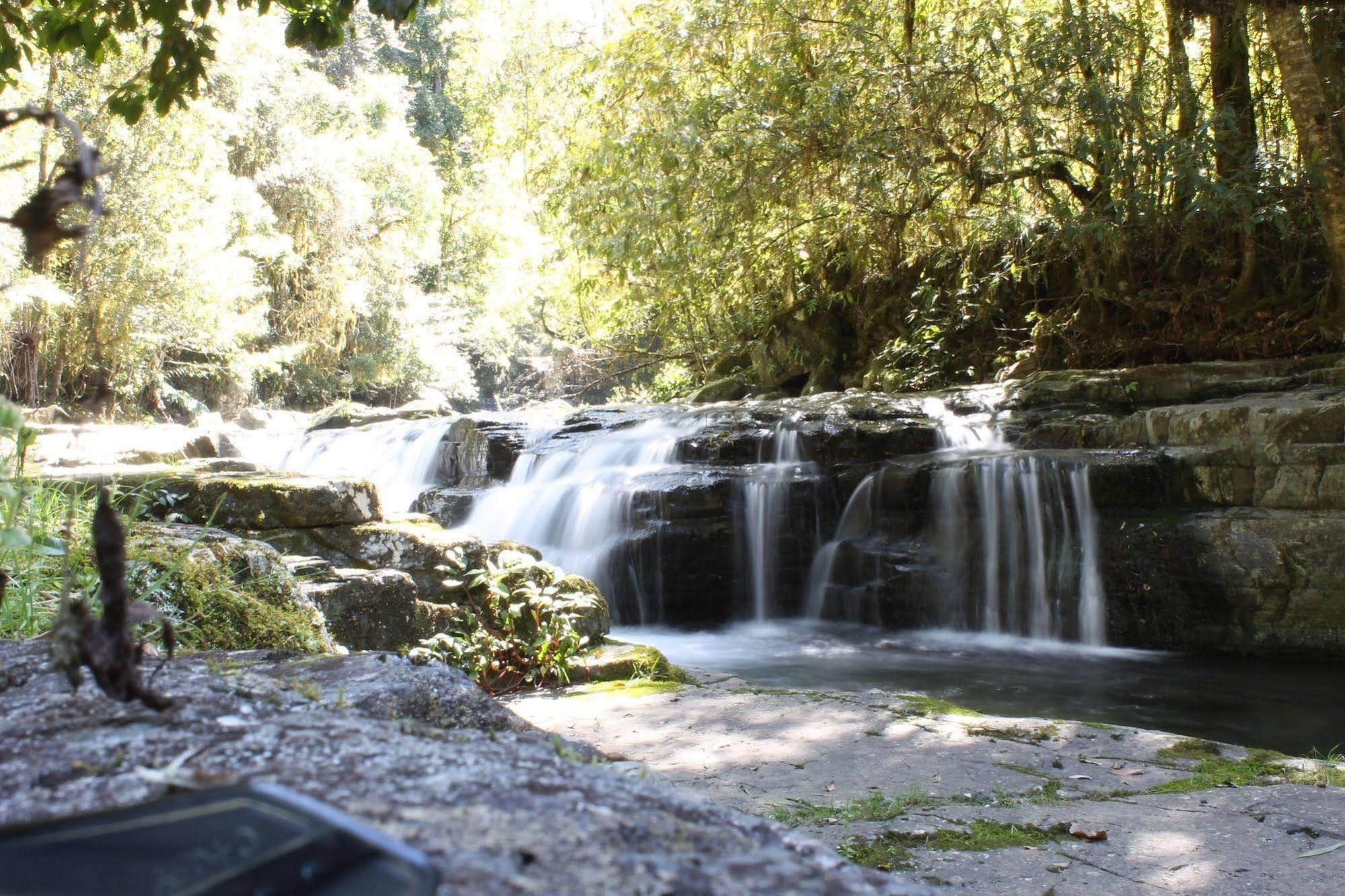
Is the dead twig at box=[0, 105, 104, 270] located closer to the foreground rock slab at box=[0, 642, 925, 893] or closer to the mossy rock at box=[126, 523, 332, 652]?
the foreground rock slab at box=[0, 642, 925, 893]

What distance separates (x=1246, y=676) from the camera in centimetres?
684

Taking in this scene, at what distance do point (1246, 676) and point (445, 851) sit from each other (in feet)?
24.4

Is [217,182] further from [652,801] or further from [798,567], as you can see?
[652,801]

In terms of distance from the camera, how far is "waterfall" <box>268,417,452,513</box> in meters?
12.9

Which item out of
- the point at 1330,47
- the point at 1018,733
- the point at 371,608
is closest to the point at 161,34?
the point at 371,608

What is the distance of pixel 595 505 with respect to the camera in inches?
372

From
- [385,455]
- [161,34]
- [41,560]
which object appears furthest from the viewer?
[385,455]

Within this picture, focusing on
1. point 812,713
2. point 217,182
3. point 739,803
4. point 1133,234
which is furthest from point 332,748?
point 217,182

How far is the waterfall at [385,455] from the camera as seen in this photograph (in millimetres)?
12875

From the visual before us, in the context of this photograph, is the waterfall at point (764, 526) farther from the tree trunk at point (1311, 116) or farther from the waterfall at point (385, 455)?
the tree trunk at point (1311, 116)

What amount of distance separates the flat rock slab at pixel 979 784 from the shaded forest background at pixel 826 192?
406 cm

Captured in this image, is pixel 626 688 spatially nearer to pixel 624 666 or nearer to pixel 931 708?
pixel 624 666

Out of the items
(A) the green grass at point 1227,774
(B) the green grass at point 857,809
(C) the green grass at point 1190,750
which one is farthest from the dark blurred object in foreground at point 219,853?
(C) the green grass at point 1190,750

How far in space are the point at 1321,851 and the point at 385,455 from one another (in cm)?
1311
